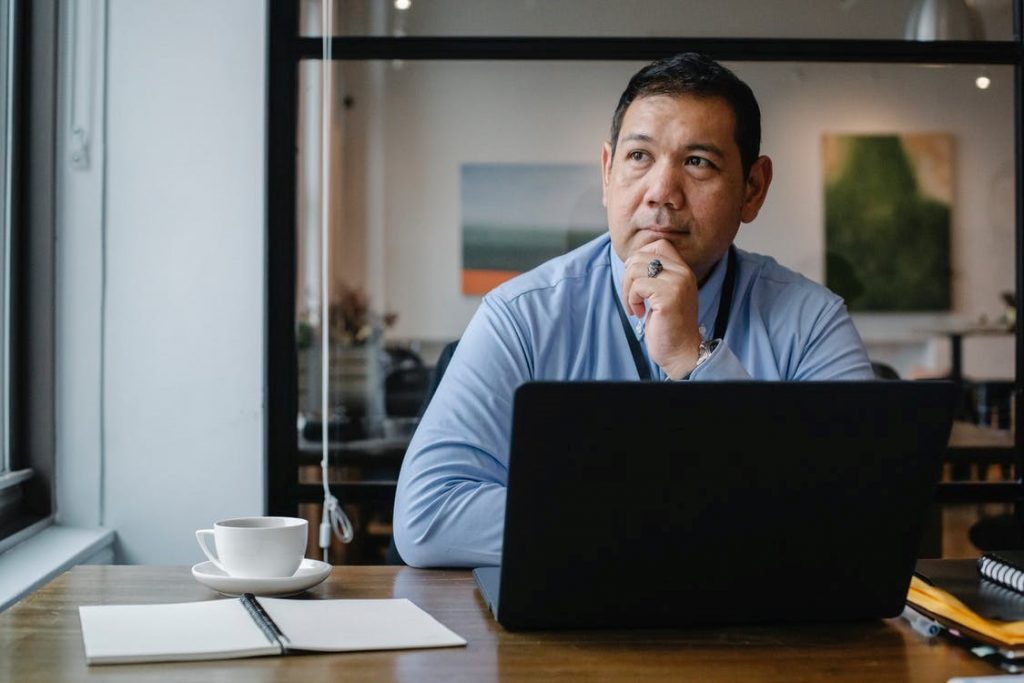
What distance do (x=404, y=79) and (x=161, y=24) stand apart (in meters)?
0.65

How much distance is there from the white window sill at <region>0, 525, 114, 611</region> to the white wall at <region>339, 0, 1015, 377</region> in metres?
0.94

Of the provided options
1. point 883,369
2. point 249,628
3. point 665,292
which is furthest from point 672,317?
point 883,369

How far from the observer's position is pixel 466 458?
162 centimetres

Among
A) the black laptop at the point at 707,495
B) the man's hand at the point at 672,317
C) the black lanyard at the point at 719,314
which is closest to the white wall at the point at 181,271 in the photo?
the black lanyard at the point at 719,314

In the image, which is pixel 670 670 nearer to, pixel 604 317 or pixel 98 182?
pixel 604 317

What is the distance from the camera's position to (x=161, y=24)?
2857mm

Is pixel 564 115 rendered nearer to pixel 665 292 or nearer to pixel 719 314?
pixel 719 314

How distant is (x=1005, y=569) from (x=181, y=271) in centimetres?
218

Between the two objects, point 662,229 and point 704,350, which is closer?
point 704,350

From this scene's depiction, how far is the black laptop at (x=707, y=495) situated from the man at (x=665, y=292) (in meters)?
0.67

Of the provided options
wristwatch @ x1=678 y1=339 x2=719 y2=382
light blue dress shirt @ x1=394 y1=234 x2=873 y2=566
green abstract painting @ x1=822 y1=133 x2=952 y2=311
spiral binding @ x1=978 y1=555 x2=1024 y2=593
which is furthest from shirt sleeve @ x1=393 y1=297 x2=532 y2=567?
green abstract painting @ x1=822 y1=133 x2=952 y2=311

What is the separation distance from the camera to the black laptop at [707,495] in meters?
0.97

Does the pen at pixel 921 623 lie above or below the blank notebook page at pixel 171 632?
below

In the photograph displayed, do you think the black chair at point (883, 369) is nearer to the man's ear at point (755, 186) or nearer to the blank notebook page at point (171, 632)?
the man's ear at point (755, 186)
